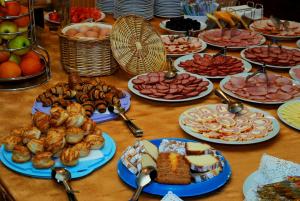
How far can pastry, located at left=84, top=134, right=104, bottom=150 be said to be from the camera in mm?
1221

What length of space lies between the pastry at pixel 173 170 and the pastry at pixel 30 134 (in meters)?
0.33

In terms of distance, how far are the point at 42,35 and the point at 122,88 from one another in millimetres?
811

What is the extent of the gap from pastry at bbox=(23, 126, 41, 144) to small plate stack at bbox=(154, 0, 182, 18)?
65.5 inches

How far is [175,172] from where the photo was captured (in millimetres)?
1087

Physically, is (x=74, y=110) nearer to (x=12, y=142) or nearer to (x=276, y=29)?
(x=12, y=142)

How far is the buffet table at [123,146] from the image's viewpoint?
43.2 inches

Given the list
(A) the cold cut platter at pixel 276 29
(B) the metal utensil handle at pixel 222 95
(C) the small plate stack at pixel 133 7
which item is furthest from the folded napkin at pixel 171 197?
(C) the small plate stack at pixel 133 7

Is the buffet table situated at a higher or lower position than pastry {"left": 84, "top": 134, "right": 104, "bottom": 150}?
lower

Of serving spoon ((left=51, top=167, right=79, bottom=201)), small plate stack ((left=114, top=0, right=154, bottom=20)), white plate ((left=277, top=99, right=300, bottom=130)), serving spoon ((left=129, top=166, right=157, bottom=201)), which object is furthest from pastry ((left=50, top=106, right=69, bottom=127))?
small plate stack ((left=114, top=0, right=154, bottom=20))

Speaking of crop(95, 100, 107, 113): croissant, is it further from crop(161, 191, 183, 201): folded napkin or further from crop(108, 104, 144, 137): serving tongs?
crop(161, 191, 183, 201): folded napkin

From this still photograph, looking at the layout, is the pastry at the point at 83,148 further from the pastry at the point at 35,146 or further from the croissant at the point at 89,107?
the croissant at the point at 89,107

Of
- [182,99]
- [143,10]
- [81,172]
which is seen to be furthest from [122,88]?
[143,10]

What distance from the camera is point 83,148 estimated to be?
119 centimetres

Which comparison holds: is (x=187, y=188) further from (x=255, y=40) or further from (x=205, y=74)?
(x=255, y=40)
